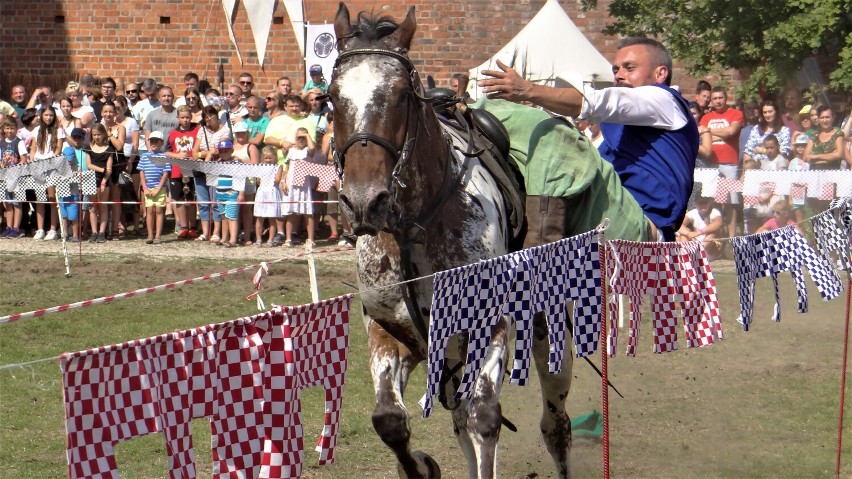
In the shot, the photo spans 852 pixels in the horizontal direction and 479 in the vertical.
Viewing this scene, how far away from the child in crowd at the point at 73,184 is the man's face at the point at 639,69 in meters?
11.0

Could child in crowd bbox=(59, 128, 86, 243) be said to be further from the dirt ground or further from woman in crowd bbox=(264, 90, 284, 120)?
the dirt ground

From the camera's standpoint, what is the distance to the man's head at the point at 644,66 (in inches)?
289

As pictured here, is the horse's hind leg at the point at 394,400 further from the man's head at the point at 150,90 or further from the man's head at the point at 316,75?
the man's head at the point at 150,90

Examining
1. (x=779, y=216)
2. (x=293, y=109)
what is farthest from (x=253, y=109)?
(x=779, y=216)

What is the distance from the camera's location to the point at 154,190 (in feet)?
57.3

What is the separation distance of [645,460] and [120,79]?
53.3 ft

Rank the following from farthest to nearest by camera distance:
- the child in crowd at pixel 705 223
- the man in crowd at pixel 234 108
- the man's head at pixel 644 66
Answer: the man in crowd at pixel 234 108
the child in crowd at pixel 705 223
the man's head at pixel 644 66

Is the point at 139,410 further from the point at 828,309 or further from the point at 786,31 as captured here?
the point at 786,31

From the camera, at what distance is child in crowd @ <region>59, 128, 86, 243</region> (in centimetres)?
1716

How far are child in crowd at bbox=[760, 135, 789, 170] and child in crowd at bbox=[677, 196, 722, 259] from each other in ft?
2.63

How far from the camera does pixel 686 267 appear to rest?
6820mm

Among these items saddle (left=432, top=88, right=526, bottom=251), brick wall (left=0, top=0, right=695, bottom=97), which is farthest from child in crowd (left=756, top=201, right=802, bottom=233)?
saddle (left=432, top=88, right=526, bottom=251)

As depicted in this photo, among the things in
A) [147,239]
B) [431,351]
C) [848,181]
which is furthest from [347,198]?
[147,239]

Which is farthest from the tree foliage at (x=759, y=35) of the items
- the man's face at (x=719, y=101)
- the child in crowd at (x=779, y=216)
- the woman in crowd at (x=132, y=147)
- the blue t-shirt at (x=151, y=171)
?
the woman in crowd at (x=132, y=147)
